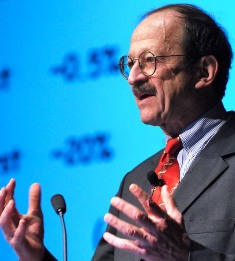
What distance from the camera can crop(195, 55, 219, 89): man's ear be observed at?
2.68 meters

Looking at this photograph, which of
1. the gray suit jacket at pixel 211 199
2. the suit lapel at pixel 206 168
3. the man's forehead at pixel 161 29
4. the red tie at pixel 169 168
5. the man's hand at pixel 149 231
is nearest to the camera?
the man's hand at pixel 149 231

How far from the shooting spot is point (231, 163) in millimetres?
2410

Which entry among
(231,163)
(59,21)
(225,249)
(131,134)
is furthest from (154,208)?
(59,21)

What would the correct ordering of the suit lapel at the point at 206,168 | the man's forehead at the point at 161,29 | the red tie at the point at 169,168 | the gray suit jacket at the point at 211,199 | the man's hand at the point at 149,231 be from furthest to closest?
the man's forehead at the point at 161,29
the red tie at the point at 169,168
the suit lapel at the point at 206,168
the gray suit jacket at the point at 211,199
the man's hand at the point at 149,231

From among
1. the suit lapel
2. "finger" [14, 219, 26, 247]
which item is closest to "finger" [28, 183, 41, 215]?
"finger" [14, 219, 26, 247]

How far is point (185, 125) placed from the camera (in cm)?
263

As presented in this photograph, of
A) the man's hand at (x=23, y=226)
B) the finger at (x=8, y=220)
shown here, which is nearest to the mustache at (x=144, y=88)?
the man's hand at (x=23, y=226)

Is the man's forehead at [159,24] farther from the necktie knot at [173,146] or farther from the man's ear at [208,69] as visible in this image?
the necktie knot at [173,146]

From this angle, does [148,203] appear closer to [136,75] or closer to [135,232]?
[135,232]

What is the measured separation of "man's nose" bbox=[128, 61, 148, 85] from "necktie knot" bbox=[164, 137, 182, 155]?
236 millimetres

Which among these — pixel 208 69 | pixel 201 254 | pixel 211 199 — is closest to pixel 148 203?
pixel 201 254

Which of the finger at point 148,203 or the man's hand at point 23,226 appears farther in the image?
the man's hand at point 23,226

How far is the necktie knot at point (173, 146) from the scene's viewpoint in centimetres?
259

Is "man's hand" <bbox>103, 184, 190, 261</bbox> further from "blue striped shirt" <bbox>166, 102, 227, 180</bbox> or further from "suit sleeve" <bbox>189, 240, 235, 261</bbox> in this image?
"blue striped shirt" <bbox>166, 102, 227, 180</bbox>
